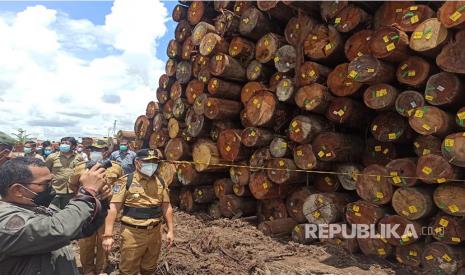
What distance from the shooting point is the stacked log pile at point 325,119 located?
15.6 ft

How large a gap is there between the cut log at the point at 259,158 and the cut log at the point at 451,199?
8.88 ft

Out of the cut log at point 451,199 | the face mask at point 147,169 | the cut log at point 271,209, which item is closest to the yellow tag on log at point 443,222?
the cut log at point 451,199

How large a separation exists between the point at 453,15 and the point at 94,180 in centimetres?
431

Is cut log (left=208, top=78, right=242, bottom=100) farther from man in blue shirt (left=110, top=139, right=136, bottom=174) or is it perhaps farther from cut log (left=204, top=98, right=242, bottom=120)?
man in blue shirt (left=110, top=139, right=136, bottom=174)

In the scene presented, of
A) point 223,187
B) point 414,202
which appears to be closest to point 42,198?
point 414,202

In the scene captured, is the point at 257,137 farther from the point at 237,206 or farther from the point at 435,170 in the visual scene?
the point at 435,170

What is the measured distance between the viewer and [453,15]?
4.46 metres

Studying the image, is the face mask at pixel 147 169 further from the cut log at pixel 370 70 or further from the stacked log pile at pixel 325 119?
the cut log at pixel 370 70

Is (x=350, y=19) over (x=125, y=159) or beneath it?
over

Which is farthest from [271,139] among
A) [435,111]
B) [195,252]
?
[435,111]

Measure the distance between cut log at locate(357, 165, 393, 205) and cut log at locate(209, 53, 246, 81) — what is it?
3.05 m

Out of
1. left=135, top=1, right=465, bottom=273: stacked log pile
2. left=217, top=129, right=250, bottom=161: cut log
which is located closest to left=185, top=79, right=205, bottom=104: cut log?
left=135, top=1, right=465, bottom=273: stacked log pile

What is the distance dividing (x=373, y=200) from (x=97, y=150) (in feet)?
14.2

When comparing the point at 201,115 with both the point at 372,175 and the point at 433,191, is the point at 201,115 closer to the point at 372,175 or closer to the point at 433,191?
the point at 372,175
